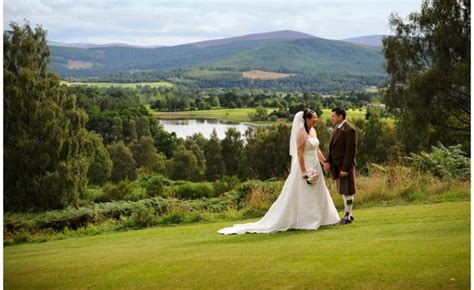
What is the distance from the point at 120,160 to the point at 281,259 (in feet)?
74.4

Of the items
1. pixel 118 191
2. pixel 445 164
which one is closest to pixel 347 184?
pixel 445 164

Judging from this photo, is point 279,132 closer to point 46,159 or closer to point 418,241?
point 46,159

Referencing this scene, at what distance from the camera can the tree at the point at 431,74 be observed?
57.6 feet

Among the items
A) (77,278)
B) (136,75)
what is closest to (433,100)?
(136,75)

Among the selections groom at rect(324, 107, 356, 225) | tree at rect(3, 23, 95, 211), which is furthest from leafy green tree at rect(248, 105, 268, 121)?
groom at rect(324, 107, 356, 225)

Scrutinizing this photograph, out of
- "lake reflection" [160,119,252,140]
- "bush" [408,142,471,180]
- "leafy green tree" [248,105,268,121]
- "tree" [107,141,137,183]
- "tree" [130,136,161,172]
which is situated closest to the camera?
"bush" [408,142,471,180]

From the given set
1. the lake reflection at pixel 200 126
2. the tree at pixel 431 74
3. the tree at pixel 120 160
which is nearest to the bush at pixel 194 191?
the lake reflection at pixel 200 126

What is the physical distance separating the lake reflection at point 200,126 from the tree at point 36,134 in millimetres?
4688

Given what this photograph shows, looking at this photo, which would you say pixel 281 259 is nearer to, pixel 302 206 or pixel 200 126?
pixel 302 206

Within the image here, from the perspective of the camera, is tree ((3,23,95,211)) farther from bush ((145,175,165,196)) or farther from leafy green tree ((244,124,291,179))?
leafy green tree ((244,124,291,179))

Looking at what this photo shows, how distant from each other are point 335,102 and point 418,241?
1190 cm

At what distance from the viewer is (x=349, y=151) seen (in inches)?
279

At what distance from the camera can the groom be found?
278 inches

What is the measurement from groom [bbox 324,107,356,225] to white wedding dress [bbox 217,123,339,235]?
184 millimetres
